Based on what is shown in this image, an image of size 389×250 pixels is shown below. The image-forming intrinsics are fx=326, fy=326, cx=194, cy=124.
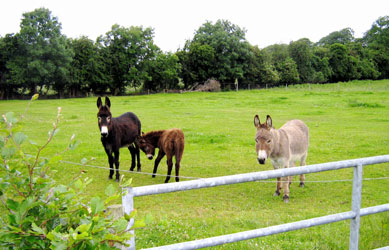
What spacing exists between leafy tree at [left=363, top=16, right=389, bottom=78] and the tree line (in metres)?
11.4

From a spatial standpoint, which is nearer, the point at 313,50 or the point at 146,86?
the point at 146,86

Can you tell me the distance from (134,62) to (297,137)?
4960cm

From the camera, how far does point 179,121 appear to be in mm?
19500

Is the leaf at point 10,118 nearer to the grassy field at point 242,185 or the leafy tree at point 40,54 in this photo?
the grassy field at point 242,185

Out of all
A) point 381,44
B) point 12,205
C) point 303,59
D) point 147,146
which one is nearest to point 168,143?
point 147,146

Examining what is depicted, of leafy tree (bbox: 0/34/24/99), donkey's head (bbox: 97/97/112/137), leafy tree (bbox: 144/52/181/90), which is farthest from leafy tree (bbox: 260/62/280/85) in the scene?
donkey's head (bbox: 97/97/112/137)

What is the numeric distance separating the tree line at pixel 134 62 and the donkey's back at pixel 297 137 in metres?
44.7

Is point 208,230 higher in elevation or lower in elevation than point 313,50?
lower

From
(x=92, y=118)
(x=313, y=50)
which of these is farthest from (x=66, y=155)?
(x=313, y=50)

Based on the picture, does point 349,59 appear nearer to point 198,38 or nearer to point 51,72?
point 198,38

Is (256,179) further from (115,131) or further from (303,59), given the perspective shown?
(303,59)

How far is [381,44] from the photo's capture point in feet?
255

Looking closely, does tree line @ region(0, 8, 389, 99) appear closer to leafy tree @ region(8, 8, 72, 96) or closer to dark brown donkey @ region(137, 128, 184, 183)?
leafy tree @ region(8, 8, 72, 96)

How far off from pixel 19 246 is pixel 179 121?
17.8 m
